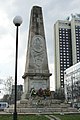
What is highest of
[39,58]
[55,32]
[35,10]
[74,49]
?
[55,32]

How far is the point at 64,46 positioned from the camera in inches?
5271

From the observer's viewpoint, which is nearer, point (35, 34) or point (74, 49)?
point (35, 34)

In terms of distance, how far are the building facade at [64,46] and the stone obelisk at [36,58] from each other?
97.0m

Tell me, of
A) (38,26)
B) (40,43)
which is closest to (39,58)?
(40,43)

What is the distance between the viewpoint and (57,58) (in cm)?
13225

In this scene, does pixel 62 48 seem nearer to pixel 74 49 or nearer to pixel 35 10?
pixel 74 49

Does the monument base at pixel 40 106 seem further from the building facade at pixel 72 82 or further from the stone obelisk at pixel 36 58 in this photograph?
the building facade at pixel 72 82

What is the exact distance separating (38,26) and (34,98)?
10165 millimetres

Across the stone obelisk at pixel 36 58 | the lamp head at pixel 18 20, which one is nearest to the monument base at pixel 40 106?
the stone obelisk at pixel 36 58

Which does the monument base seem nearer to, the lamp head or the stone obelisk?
the stone obelisk

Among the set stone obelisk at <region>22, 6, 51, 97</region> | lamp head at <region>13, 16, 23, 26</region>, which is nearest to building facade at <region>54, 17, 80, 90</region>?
stone obelisk at <region>22, 6, 51, 97</region>

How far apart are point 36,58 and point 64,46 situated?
102128 millimetres

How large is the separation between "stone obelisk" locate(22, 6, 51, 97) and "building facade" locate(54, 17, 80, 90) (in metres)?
97.0

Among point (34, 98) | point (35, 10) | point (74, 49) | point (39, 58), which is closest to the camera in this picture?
point (34, 98)
